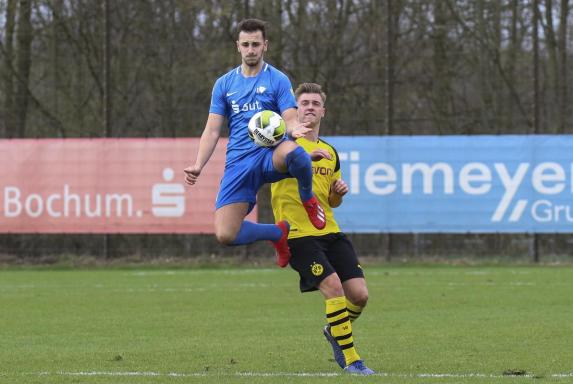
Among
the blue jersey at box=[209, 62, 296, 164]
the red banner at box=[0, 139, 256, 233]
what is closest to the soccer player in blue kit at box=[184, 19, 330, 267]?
the blue jersey at box=[209, 62, 296, 164]

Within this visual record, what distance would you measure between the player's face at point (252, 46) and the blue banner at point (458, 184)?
11.9m

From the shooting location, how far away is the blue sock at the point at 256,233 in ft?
27.0

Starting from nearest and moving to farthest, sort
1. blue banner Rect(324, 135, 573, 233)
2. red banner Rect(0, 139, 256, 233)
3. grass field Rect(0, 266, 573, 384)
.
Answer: grass field Rect(0, 266, 573, 384) < blue banner Rect(324, 135, 573, 233) < red banner Rect(0, 139, 256, 233)

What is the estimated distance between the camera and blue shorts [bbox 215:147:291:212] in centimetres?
823

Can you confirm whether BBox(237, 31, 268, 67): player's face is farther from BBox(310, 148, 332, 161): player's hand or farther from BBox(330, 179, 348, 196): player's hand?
BBox(330, 179, 348, 196): player's hand

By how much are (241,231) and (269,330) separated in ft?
9.34

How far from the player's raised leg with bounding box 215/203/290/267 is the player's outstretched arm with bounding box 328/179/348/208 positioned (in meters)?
0.39

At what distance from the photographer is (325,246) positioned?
8.39 m

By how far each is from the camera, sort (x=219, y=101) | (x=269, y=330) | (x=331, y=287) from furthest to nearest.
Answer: (x=269, y=330), (x=219, y=101), (x=331, y=287)

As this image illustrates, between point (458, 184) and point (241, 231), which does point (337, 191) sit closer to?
point (241, 231)

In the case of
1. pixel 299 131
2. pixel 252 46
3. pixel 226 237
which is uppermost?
pixel 252 46

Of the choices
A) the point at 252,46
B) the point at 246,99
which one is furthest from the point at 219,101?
the point at 252,46

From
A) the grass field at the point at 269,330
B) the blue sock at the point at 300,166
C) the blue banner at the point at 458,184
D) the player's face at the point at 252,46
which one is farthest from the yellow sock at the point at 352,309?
the blue banner at the point at 458,184

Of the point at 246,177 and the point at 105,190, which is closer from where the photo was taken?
the point at 246,177
